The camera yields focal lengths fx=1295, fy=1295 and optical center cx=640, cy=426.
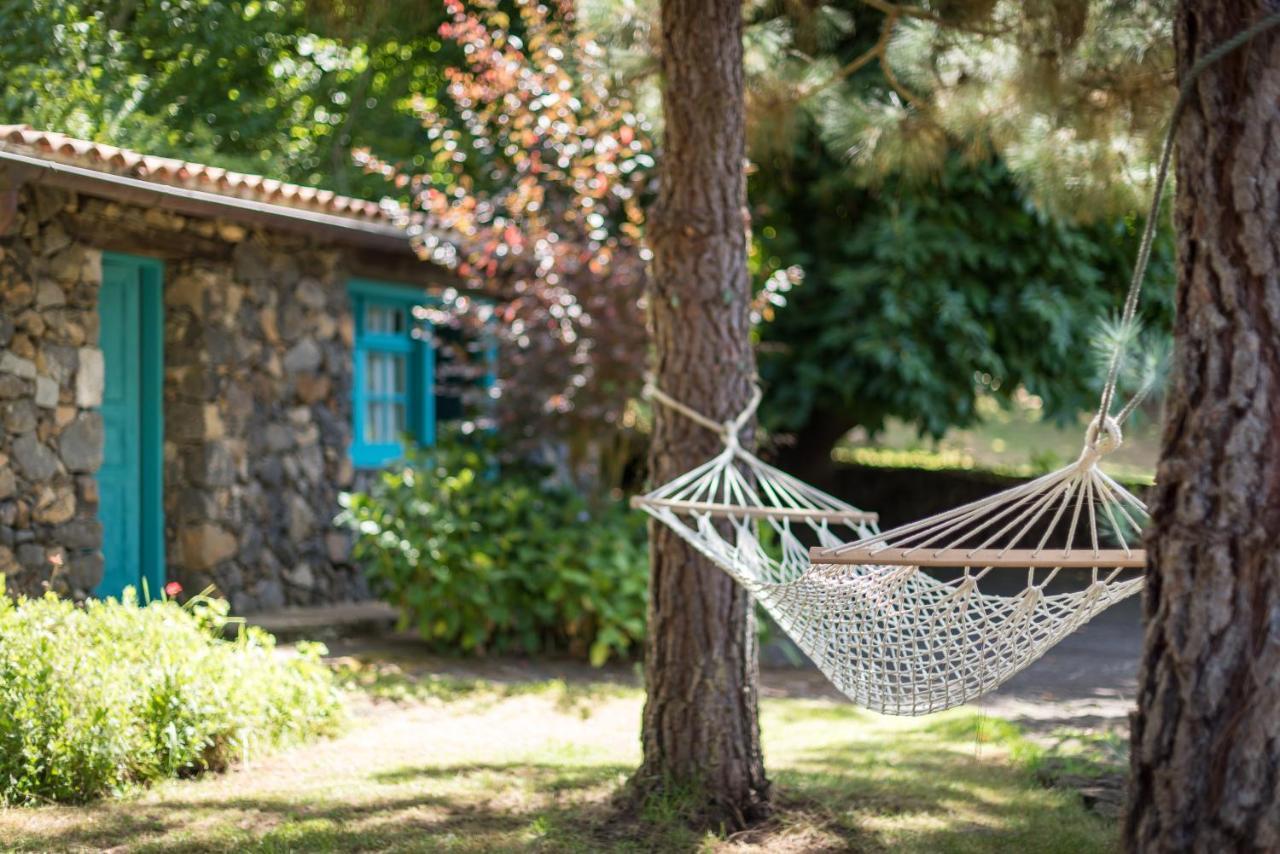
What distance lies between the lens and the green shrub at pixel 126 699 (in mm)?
3018

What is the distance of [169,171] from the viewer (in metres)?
4.64

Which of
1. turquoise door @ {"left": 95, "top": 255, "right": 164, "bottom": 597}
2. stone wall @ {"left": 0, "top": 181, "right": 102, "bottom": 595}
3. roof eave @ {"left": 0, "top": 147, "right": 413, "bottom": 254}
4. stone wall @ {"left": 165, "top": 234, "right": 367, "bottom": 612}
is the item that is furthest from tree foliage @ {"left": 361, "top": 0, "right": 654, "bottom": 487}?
stone wall @ {"left": 0, "top": 181, "right": 102, "bottom": 595}

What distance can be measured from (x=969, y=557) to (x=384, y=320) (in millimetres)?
5070

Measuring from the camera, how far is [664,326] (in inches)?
128

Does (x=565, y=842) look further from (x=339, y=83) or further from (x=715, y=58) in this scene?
(x=339, y=83)

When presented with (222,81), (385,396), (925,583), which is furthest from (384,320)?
(925,583)

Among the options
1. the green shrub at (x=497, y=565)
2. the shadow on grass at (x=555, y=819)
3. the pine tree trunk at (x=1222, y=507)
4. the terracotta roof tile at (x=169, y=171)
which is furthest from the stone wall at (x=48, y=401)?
the pine tree trunk at (x=1222, y=507)

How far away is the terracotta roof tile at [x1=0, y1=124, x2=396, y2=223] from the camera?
413 cm

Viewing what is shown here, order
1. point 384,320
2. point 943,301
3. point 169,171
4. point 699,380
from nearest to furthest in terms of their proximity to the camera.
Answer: point 699,380, point 169,171, point 384,320, point 943,301

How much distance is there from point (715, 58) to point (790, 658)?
3.43 metres

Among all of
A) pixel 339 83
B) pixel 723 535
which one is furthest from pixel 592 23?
pixel 339 83

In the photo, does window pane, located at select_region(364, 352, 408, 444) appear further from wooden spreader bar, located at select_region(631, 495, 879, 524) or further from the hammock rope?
wooden spreader bar, located at select_region(631, 495, 879, 524)

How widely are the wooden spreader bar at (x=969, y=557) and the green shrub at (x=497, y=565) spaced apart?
10.5 feet

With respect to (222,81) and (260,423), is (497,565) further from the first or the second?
(222,81)
